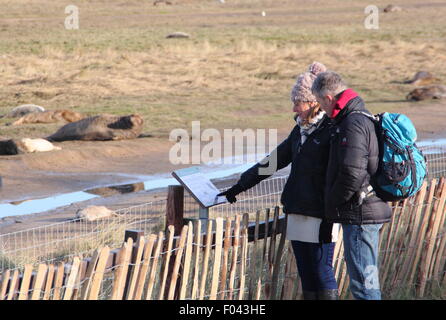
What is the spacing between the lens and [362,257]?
161 inches

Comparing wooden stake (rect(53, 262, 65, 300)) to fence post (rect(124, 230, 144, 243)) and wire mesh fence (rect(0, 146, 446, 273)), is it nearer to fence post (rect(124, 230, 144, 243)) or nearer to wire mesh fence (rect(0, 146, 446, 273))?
fence post (rect(124, 230, 144, 243))

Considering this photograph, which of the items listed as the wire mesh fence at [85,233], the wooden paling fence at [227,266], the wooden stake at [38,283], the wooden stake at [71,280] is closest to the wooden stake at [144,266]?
the wooden paling fence at [227,266]

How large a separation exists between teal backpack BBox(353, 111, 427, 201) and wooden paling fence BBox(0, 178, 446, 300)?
0.89 metres

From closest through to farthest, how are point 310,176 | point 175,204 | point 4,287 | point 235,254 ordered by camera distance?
1. point 4,287
2. point 310,176
3. point 235,254
4. point 175,204

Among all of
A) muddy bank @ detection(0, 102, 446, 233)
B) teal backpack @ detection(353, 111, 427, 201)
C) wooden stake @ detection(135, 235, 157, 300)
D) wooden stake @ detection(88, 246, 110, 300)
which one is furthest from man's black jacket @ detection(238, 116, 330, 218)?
muddy bank @ detection(0, 102, 446, 233)

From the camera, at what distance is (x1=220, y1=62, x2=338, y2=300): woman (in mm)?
4133

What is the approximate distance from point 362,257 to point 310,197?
0.39 metres

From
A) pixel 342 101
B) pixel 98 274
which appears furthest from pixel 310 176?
pixel 98 274

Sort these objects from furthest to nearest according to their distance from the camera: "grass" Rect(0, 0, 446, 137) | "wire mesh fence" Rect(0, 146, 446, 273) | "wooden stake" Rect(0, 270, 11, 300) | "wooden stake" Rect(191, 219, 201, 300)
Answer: "grass" Rect(0, 0, 446, 137) → "wire mesh fence" Rect(0, 146, 446, 273) → "wooden stake" Rect(191, 219, 201, 300) → "wooden stake" Rect(0, 270, 11, 300)

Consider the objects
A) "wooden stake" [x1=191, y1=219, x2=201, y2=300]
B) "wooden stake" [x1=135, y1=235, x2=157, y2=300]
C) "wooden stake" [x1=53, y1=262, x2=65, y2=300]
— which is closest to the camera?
"wooden stake" [x1=53, y1=262, x2=65, y2=300]

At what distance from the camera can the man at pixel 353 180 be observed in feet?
12.7

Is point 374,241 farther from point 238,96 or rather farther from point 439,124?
point 238,96

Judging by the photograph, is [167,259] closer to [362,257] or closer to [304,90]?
[362,257]

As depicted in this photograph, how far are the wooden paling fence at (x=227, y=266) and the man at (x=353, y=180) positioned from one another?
2.29 ft
